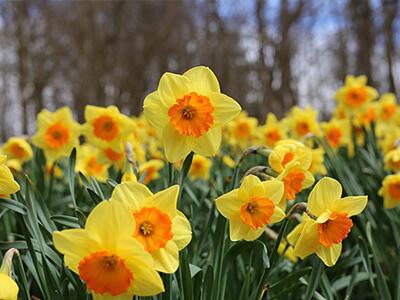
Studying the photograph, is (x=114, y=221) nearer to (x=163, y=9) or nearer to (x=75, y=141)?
(x=75, y=141)

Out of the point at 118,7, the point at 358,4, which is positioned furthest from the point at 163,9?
the point at 358,4

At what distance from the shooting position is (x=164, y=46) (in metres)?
16.9

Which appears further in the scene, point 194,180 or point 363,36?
point 363,36

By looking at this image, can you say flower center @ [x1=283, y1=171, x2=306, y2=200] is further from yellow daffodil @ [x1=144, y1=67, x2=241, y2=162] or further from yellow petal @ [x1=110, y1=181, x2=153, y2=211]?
yellow petal @ [x1=110, y1=181, x2=153, y2=211]

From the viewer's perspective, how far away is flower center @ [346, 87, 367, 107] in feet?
10.6

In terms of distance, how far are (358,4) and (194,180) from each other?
6.73 metres

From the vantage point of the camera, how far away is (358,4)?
8484 millimetres

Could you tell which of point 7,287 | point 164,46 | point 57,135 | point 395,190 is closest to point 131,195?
point 7,287

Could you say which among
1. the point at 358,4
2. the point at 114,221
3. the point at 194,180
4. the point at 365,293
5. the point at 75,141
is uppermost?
the point at 358,4

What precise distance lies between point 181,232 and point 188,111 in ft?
0.96

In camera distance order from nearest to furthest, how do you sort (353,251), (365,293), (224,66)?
(353,251), (365,293), (224,66)

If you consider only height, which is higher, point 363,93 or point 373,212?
point 363,93

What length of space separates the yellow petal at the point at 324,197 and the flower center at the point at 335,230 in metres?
0.03

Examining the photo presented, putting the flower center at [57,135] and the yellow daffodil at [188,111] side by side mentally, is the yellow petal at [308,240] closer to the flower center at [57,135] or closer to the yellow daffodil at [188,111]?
the yellow daffodil at [188,111]
